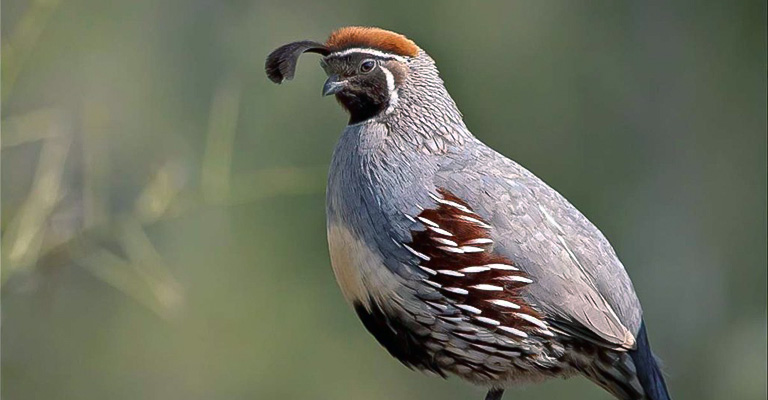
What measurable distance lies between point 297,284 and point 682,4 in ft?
10.7

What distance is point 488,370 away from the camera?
3596 mm

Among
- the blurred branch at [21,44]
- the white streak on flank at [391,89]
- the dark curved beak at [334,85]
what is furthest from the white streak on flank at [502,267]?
the blurred branch at [21,44]

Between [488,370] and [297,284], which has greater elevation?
[297,284]

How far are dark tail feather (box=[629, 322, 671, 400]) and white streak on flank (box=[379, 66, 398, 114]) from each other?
3.09ft

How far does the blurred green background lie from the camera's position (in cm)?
683

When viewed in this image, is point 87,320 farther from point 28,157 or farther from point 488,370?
point 488,370

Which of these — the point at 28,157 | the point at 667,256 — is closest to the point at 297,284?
the point at 28,157

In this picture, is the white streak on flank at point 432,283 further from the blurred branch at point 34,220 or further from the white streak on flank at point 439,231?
the blurred branch at point 34,220

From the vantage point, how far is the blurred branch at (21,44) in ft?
8.77

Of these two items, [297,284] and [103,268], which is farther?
[297,284]

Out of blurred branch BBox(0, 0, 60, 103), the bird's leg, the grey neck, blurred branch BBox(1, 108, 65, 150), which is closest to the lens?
blurred branch BBox(0, 0, 60, 103)

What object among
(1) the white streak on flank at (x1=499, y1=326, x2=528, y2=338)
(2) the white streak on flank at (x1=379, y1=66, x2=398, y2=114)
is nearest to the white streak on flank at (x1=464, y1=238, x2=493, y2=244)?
(1) the white streak on flank at (x1=499, y1=326, x2=528, y2=338)

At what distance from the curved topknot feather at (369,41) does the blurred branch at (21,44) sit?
1.04 metres

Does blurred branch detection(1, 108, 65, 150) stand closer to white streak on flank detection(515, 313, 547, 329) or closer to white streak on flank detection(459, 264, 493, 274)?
white streak on flank detection(459, 264, 493, 274)
